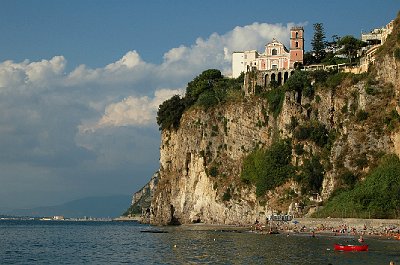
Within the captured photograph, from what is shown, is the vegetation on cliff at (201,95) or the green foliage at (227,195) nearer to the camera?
the green foliage at (227,195)

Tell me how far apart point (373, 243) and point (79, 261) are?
27919 mm

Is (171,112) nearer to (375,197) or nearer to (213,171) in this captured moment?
(213,171)

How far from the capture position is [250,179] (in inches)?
3893

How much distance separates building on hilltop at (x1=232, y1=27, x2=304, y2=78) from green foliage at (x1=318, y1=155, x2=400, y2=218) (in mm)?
32717

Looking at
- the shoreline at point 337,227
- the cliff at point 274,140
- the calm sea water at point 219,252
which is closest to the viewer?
the calm sea water at point 219,252

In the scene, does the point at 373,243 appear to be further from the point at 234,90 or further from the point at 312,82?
the point at 234,90

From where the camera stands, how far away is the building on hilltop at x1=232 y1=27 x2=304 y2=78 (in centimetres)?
11025

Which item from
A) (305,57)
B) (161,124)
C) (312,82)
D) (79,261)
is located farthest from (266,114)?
(79,261)

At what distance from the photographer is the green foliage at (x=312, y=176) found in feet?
293

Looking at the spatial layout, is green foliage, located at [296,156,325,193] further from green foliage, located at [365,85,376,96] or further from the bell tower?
the bell tower

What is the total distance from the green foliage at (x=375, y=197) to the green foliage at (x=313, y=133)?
9.86 meters

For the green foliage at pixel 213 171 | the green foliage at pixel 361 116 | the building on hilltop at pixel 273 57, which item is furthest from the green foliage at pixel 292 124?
the building on hilltop at pixel 273 57

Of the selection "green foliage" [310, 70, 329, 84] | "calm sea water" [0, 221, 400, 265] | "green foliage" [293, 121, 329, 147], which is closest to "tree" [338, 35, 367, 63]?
"green foliage" [310, 70, 329, 84]

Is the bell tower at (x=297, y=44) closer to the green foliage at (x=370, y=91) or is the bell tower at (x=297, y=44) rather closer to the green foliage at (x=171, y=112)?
the green foliage at (x=171, y=112)
